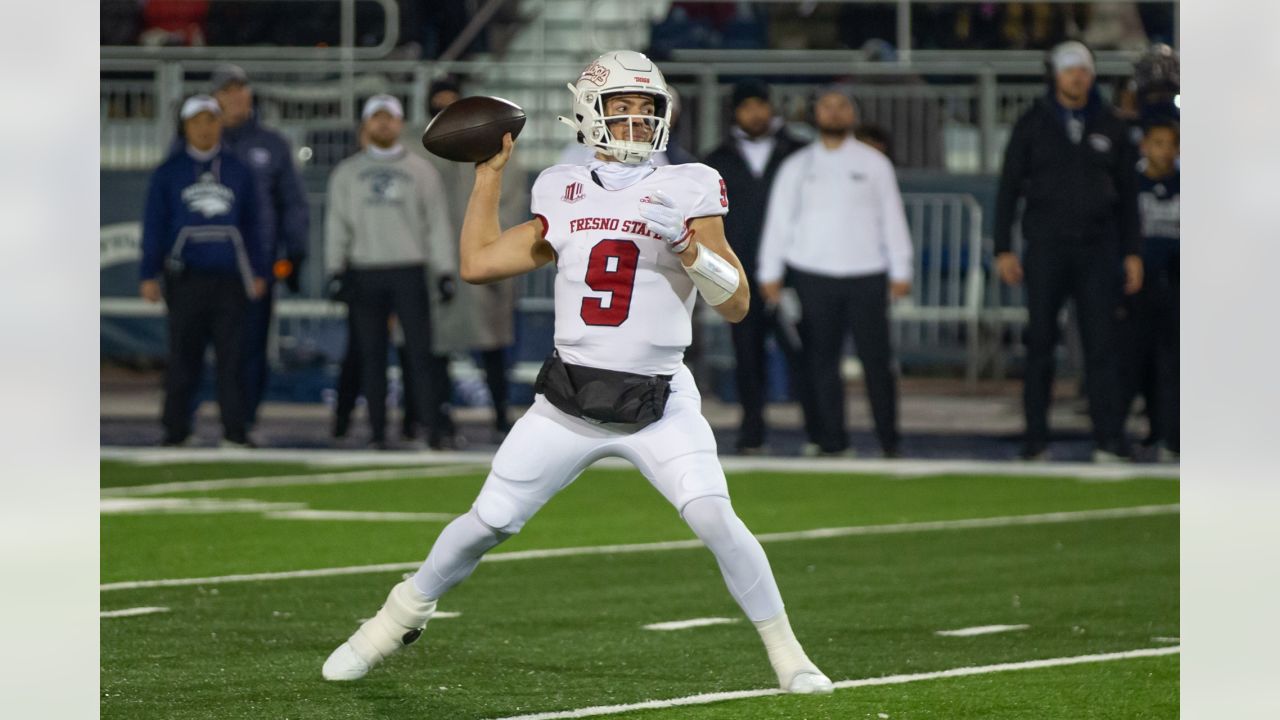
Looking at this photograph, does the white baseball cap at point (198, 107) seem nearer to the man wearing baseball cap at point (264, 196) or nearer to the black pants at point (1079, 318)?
the man wearing baseball cap at point (264, 196)

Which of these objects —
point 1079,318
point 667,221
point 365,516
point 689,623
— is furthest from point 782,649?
point 1079,318

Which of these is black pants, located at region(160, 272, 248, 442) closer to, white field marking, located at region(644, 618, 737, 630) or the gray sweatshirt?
the gray sweatshirt

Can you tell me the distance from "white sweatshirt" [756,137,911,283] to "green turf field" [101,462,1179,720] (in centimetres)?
132

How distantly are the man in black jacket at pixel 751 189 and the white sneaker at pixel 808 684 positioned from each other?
282 inches

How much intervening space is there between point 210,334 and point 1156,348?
5613 millimetres

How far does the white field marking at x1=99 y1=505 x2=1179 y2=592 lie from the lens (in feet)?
27.4

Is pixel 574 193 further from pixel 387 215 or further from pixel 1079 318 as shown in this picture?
pixel 1079 318

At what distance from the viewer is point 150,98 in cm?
1691

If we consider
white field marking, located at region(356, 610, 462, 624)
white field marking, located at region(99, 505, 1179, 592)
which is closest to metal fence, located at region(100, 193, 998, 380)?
white field marking, located at region(99, 505, 1179, 592)

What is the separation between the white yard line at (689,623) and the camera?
24.1 ft

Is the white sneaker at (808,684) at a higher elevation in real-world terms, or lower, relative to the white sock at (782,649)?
lower

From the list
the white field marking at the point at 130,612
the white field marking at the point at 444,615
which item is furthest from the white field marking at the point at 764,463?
the white field marking at the point at 130,612

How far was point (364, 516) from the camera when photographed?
10.3m
